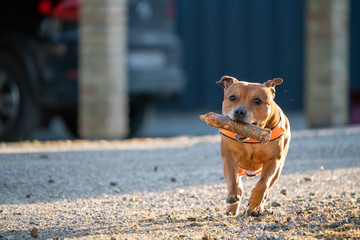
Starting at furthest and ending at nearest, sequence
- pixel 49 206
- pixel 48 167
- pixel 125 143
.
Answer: pixel 125 143 → pixel 48 167 → pixel 49 206

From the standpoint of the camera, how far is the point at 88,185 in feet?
18.3

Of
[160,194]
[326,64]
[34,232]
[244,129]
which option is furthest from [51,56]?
[34,232]

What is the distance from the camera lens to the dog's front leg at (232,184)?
4.12 m

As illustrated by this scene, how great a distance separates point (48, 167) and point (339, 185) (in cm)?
272

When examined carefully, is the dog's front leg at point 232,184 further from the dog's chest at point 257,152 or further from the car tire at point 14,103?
the car tire at point 14,103

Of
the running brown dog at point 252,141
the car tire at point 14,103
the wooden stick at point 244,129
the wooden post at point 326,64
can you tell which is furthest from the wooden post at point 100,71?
the wooden stick at point 244,129

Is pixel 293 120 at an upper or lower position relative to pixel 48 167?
lower

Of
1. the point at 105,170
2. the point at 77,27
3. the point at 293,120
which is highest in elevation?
the point at 77,27

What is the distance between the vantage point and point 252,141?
4336mm

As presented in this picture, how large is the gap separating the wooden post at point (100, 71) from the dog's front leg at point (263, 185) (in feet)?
17.2

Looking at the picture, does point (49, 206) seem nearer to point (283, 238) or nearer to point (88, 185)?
point (88, 185)

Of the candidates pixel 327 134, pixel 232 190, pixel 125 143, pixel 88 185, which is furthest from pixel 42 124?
pixel 232 190

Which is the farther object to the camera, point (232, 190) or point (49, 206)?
point (49, 206)

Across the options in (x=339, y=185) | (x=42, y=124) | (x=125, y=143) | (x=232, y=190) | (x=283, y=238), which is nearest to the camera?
(x=283, y=238)
